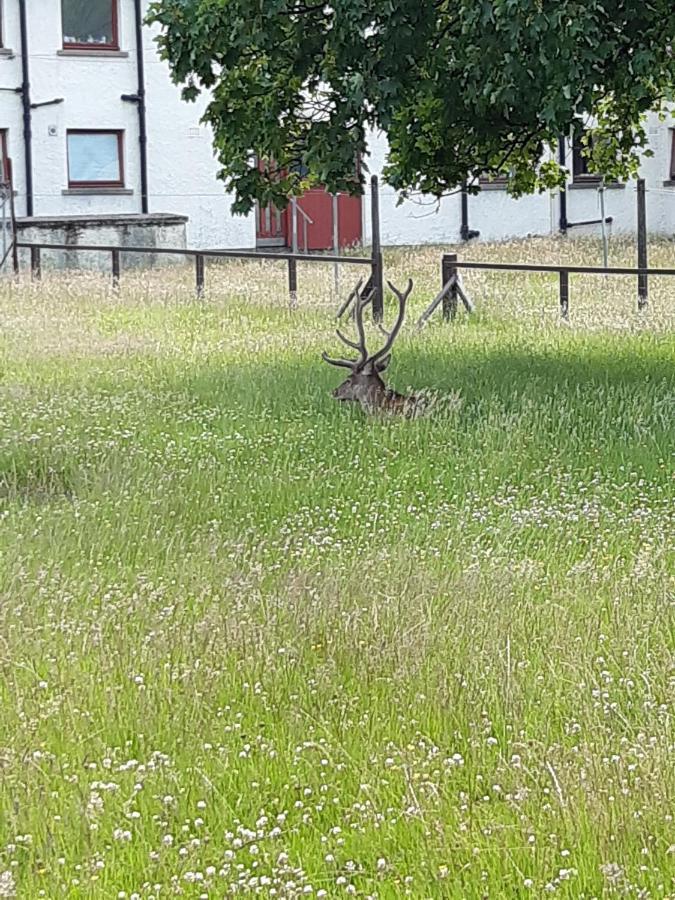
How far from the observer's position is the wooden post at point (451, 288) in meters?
21.8

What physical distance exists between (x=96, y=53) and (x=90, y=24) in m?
0.86

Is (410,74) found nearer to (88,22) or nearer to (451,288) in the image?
(451,288)

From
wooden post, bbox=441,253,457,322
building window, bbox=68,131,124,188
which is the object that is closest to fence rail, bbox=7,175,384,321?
wooden post, bbox=441,253,457,322

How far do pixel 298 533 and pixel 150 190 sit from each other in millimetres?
27158

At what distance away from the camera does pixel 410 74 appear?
13648mm

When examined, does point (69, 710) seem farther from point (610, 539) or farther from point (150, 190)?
point (150, 190)

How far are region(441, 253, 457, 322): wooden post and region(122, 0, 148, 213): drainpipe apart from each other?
47.6 ft

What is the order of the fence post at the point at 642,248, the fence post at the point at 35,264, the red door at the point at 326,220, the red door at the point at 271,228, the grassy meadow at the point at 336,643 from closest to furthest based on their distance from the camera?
the grassy meadow at the point at 336,643 < the fence post at the point at 642,248 < the fence post at the point at 35,264 < the red door at the point at 326,220 < the red door at the point at 271,228

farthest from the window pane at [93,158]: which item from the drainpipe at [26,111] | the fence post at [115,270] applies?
the fence post at [115,270]

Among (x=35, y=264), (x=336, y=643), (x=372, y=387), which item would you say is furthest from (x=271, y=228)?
(x=336, y=643)

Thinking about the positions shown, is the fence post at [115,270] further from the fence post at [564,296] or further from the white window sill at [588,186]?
the white window sill at [588,186]

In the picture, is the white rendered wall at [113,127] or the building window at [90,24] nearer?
the white rendered wall at [113,127]

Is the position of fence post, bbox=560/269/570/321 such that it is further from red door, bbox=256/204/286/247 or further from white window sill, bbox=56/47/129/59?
red door, bbox=256/204/286/247

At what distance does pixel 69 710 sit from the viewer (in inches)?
240
